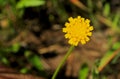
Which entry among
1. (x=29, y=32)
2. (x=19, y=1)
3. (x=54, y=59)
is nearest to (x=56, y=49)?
(x=54, y=59)

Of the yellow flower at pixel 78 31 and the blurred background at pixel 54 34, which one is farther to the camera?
the blurred background at pixel 54 34

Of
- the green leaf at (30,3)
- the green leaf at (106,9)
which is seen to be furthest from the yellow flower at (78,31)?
the green leaf at (106,9)

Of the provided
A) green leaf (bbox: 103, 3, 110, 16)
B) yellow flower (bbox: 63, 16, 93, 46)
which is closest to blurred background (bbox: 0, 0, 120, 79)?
green leaf (bbox: 103, 3, 110, 16)

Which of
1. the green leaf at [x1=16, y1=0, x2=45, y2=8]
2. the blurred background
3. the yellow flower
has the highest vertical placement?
the yellow flower

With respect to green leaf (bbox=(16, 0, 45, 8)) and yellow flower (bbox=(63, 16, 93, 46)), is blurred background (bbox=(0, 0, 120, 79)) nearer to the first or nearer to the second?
green leaf (bbox=(16, 0, 45, 8))

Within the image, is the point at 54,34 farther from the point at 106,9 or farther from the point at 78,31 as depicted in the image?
the point at 78,31

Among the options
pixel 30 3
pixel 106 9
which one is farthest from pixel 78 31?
pixel 106 9

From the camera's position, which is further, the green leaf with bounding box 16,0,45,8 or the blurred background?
the blurred background

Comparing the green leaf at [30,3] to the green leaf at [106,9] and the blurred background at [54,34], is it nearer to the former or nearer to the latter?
the blurred background at [54,34]

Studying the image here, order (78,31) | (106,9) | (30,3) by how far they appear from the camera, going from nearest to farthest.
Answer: (78,31), (30,3), (106,9)
